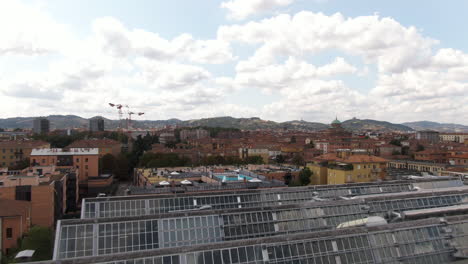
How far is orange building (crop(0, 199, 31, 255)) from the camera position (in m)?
32.5

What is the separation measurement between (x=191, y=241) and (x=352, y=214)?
11.9 metres

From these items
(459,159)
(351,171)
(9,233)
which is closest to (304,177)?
(351,171)

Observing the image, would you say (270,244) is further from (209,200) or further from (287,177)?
(287,177)

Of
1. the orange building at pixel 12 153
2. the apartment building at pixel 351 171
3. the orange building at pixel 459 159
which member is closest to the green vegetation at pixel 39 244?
the apartment building at pixel 351 171

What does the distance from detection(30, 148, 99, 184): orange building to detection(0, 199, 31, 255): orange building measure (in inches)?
1227

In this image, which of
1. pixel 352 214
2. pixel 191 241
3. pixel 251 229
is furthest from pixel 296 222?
pixel 191 241

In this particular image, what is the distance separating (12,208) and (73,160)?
32.8 metres

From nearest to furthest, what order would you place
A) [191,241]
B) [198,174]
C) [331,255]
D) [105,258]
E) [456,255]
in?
[105,258] < [331,255] < [456,255] < [191,241] < [198,174]

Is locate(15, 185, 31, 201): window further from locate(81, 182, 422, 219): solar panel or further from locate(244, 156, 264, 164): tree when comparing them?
locate(244, 156, 264, 164): tree

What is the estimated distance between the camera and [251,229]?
21703mm

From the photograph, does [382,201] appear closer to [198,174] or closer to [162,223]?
[162,223]

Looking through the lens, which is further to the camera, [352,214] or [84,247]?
[352,214]

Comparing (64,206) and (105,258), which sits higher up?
(105,258)

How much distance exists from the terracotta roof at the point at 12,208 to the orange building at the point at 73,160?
30307mm
